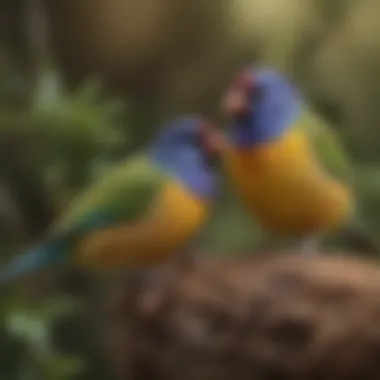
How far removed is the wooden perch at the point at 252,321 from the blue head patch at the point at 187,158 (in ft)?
0.27

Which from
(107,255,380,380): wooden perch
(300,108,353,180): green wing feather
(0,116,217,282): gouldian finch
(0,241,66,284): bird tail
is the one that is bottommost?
(107,255,380,380): wooden perch

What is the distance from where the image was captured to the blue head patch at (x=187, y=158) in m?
1.08

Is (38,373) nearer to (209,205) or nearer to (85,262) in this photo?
(85,262)

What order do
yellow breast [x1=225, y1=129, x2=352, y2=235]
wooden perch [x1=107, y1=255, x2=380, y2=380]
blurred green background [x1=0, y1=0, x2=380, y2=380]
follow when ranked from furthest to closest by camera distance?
blurred green background [x1=0, y1=0, x2=380, y2=380] < yellow breast [x1=225, y1=129, x2=352, y2=235] < wooden perch [x1=107, y1=255, x2=380, y2=380]

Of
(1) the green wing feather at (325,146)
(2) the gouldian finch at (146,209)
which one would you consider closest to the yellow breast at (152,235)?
(2) the gouldian finch at (146,209)

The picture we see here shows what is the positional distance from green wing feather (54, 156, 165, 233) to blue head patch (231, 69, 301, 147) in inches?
3.7

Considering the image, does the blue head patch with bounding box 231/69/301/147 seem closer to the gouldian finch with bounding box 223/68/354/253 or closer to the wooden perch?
the gouldian finch with bounding box 223/68/354/253

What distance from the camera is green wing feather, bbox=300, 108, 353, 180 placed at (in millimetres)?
1055

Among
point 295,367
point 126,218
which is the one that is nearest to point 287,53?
point 126,218

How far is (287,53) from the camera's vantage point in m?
1.19

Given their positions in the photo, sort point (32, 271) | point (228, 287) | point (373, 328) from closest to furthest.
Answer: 1. point (373, 328)
2. point (228, 287)
3. point (32, 271)

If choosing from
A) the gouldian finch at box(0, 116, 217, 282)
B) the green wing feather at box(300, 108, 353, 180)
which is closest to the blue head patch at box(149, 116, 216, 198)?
the gouldian finch at box(0, 116, 217, 282)

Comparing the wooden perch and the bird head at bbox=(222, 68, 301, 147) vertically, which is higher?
the bird head at bbox=(222, 68, 301, 147)

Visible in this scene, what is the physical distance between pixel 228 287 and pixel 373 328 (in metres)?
0.17
